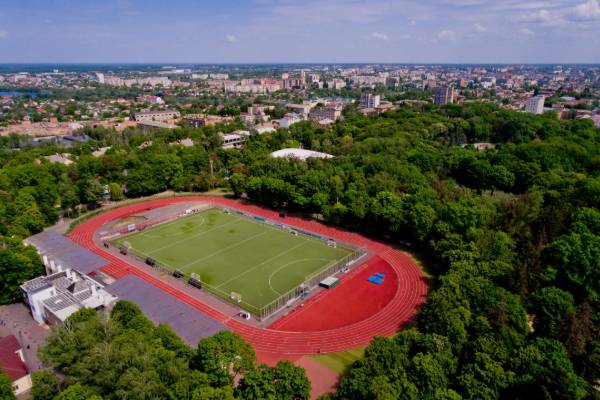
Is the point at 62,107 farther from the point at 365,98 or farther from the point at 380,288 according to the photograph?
the point at 380,288

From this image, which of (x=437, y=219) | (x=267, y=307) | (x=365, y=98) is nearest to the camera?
(x=267, y=307)

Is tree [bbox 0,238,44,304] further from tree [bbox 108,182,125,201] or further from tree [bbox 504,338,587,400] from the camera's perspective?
tree [bbox 504,338,587,400]

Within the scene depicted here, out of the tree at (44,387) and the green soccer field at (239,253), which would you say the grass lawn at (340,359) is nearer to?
the green soccer field at (239,253)

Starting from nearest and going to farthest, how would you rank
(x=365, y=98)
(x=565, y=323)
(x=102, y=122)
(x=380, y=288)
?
(x=565, y=323) → (x=380, y=288) → (x=102, y=122) → (x=365, y=98)

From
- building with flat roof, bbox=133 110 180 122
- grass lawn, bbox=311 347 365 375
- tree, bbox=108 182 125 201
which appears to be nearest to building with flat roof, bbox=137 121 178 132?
building with flat roof, bbox=133 110 180 122

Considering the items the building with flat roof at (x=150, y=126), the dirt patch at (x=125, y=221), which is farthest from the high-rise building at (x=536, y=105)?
the dirt patch at (x=125, y=221)

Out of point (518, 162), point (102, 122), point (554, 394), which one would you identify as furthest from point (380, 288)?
point (102, 122)
